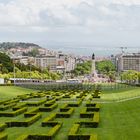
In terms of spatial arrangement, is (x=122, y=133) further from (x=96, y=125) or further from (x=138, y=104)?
(x=138, y=104)

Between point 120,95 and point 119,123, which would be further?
point 120,95

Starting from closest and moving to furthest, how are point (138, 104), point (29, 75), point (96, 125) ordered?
1. point (96, 125)
2. point (138, 104)
3. point (29, 75)

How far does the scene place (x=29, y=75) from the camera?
14362 centimetres

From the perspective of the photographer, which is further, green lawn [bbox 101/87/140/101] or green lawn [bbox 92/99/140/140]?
green lawn [bbox 101/87/140/101]

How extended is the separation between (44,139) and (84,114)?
29.9ft

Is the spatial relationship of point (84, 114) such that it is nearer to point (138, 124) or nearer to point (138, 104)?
point (138, 124)

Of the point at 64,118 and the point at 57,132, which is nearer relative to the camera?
the point at 57,132

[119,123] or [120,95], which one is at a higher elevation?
[120,95]

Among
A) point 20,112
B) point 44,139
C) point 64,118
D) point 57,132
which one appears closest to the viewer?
point 44,139

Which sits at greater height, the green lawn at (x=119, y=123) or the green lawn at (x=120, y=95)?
the green lawn at (x=120, y=95)

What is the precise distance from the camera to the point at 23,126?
25438 mm

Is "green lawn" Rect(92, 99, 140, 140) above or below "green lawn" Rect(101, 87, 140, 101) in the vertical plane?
below

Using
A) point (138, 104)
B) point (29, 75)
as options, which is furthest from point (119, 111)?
point (29, 75)

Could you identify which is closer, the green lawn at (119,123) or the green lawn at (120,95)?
the green lawn at (119,123)
